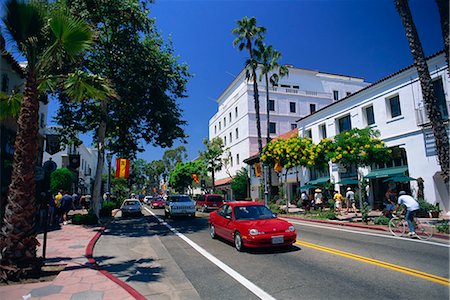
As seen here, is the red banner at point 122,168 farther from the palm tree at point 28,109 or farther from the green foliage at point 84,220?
the palm tree at point 28,109

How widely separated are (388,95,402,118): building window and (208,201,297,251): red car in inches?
618

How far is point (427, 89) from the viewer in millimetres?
13227

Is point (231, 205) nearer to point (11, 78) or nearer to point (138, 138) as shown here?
point (138, 138)

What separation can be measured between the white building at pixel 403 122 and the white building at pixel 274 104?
17979 millimetres

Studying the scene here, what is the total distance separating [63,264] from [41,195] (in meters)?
1.91

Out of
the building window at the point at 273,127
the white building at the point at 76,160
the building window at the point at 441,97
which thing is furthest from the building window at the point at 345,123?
the white building at the point at 76,160

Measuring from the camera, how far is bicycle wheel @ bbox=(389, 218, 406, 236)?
36.6 ft

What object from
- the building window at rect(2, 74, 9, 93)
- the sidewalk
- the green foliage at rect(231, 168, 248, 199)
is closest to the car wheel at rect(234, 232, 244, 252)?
the sidewalk

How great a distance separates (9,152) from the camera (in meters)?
16.3

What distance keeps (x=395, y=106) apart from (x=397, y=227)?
1223cm

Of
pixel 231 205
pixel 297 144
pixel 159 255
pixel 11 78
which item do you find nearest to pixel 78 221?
pixel 11 78

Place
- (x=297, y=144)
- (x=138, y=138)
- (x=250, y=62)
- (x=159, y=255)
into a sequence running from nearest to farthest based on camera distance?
(x=159, y=255), (x=138, y=138), (x=297, y=144), (x=250, y=62)

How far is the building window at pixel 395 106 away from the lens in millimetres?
20219

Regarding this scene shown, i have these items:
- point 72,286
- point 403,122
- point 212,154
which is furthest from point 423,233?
point 212,154
